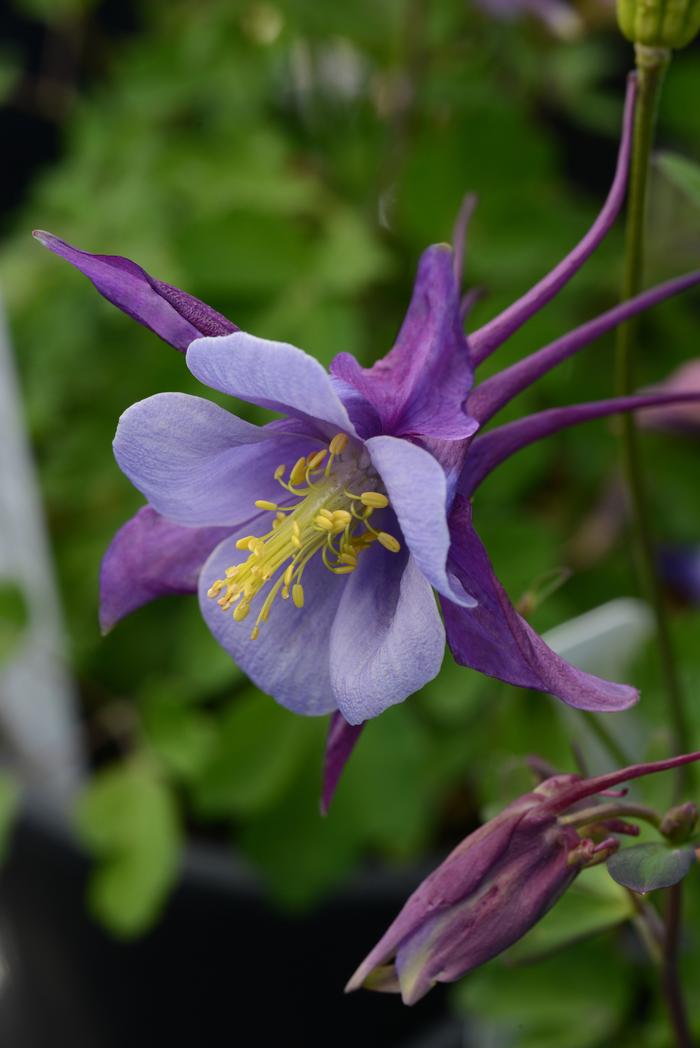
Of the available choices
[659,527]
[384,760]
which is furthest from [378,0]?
[384,760]

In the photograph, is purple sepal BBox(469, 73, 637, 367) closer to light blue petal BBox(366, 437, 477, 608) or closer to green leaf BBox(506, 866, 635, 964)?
light blue petal BBox(366, 437, 477, 608)

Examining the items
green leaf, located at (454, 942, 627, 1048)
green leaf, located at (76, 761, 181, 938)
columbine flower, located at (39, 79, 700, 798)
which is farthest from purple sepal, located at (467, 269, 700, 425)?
green leaf, located at (76, 761, 181, 938)

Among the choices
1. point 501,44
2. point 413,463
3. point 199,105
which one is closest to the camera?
point 413,463

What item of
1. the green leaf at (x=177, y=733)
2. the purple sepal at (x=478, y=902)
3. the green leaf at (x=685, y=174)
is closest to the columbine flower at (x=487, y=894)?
the purple sepal at (x=478, y=902)

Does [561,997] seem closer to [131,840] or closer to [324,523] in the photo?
[131,840]

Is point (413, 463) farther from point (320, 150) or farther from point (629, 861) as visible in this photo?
point (320, 150)

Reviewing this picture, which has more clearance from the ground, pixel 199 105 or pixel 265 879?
pixel 199 105
